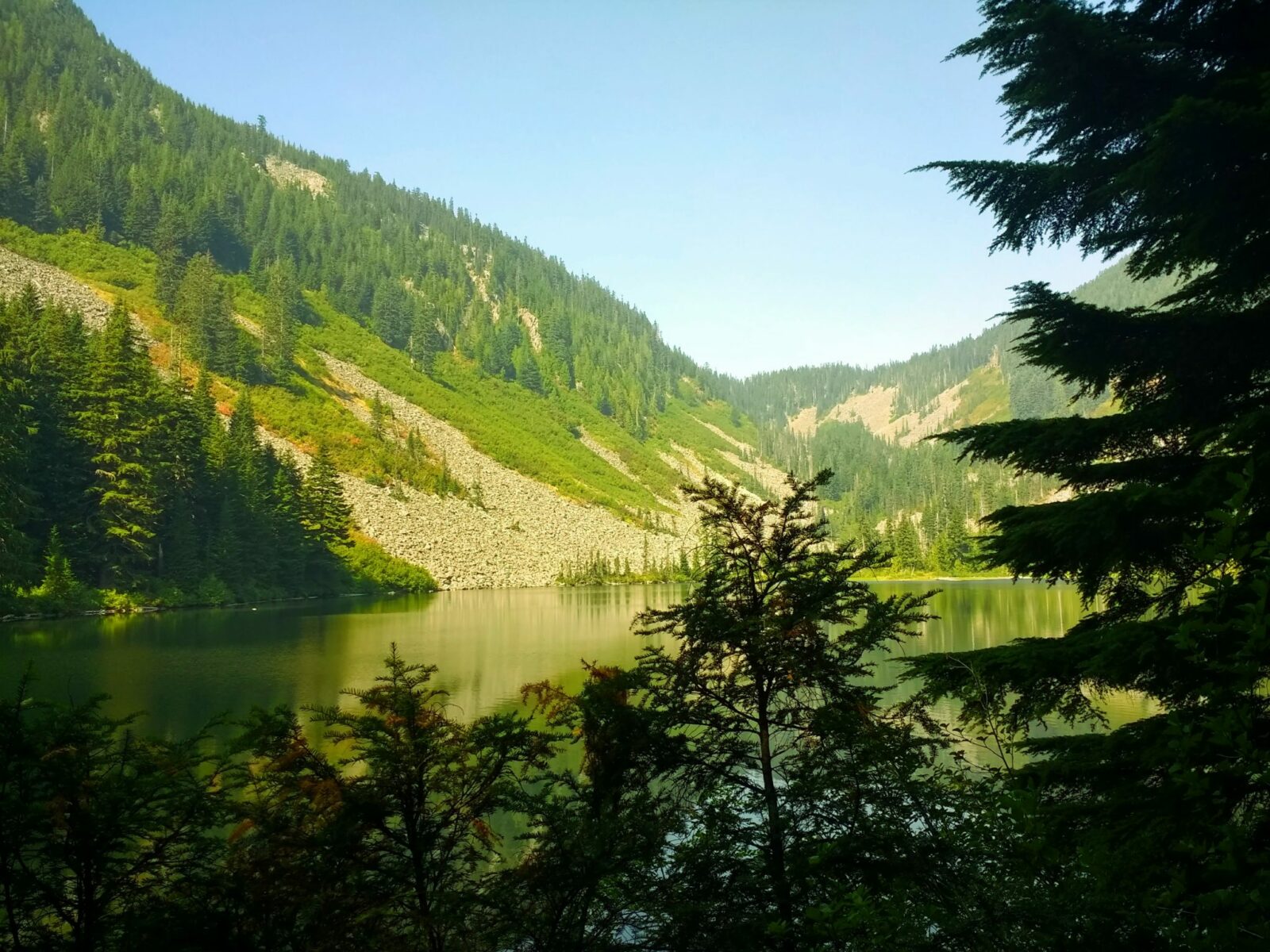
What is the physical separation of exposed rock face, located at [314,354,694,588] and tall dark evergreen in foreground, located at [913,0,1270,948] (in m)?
67.0

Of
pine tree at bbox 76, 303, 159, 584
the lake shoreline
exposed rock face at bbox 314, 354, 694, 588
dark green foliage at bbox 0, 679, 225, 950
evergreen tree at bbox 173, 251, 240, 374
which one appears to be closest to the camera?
dark green foliage at bbox 0, 679, 225, 950

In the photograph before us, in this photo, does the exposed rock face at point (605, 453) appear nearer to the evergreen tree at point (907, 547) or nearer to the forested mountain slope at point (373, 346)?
the forested mountain slope at point (373, 346)

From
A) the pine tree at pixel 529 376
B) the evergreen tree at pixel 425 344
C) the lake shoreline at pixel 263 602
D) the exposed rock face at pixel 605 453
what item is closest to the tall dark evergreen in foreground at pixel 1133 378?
the lake shoreline at pixel 263 602

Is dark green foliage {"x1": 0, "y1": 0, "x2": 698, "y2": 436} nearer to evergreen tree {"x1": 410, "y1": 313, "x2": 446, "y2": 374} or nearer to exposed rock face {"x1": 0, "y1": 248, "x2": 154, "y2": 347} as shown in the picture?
evergreen tree {"x1": 410, "y1": 313, "x2": 446, "y2": 374}

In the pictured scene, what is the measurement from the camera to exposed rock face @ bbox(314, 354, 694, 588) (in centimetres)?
7175

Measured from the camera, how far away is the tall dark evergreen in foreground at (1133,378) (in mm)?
4238

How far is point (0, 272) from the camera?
67812 mm

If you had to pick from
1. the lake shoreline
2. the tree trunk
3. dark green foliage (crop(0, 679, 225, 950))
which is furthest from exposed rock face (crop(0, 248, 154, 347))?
the tree trunk

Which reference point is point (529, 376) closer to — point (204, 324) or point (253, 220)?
point (253, 220)

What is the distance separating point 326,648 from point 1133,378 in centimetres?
2838

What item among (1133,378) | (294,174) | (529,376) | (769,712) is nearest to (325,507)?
(769,712)

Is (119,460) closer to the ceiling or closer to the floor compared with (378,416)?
closer to the floor

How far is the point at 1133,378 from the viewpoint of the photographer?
18.7 ft

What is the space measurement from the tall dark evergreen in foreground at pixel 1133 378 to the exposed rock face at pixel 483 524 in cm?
6701
